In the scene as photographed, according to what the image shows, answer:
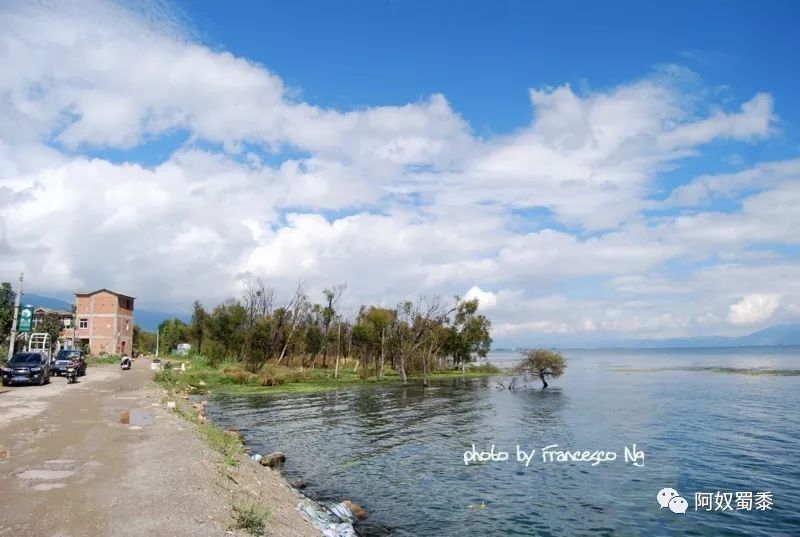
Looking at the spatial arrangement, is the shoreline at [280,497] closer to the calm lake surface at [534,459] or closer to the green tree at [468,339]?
the calm lake surface at [534,459]

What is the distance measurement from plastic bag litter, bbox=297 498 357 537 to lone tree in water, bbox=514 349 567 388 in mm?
47661

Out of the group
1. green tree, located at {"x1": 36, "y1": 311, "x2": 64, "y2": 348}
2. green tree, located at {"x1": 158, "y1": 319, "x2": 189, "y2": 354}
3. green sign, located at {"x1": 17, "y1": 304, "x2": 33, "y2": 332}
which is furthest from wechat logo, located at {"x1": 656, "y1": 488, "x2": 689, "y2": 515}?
green tree, located at {"x1": 158, "y1": 319, "x2": 189, "y2": 354}

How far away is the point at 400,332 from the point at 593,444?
50.6 m

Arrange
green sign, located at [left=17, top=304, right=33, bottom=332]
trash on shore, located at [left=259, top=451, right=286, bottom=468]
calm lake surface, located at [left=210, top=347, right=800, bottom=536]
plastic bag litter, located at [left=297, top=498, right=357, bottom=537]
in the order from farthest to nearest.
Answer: green sign, located at [left=17, top=304, right=33, bottom=332] < trash on shore, located at [left=259, top=451, right=286, bottom=468] < calm lake surface, located at [left=210, top=347, right=800, bottom=536] < plastic bag litter, located at [left=297, top=498, right=357, bottom=537]

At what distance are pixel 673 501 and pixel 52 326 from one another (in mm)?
93129

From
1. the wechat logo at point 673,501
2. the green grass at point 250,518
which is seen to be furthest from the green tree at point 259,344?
the green grass at point 250,518

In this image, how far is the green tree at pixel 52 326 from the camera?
278ft

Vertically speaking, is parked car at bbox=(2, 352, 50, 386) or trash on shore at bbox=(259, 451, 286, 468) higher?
parked car at bbox=(2, 352, 50, 386)

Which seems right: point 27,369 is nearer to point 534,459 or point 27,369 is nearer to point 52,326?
point 534,459

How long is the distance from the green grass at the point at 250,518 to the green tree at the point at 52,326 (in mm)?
83657

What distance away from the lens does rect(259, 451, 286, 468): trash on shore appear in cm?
2300

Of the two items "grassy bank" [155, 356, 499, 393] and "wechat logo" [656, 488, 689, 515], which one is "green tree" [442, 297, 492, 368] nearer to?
"grassy bank" [155, 356, 499, 393]

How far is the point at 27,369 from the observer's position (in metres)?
39.2

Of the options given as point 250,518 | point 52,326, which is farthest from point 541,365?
point 52,326
